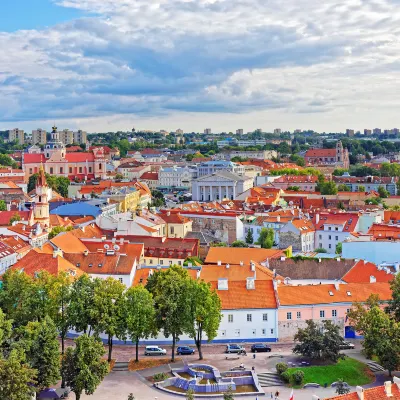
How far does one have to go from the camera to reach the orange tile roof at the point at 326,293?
45.9 metres

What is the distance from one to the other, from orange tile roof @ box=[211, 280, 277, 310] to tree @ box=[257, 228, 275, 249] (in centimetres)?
3257

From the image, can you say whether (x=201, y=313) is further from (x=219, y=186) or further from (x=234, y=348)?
(x=219, y=186)

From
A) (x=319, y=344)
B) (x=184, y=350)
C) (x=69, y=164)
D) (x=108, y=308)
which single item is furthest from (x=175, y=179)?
(x=319, y=344)

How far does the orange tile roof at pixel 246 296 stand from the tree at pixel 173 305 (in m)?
4.74

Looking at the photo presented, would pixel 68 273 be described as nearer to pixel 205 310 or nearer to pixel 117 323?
pixel 117 323

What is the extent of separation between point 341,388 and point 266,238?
46148 millimetres

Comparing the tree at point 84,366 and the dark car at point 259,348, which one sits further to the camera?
the dark car at point 259,348

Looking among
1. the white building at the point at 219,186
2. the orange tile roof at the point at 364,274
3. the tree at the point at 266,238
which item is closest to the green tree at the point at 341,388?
the orange tile roof at the point at 364,274

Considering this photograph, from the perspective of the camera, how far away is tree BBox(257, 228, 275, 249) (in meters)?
79.1

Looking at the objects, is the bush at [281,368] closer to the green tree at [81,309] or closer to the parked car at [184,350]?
the parked car at [184,350]

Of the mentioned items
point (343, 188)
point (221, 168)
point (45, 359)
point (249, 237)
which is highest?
point (221, 168)

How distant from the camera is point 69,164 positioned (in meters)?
168

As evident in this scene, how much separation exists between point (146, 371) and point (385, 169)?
465 ft

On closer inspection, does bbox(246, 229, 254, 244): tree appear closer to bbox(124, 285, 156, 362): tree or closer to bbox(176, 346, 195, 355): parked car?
bbox(176, 346, 195, 355): parked car
